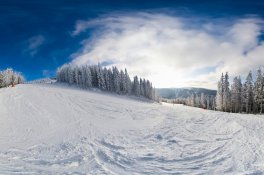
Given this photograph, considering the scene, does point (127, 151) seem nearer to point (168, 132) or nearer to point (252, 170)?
point (168, 132)

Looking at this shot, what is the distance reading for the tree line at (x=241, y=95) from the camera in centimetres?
7175

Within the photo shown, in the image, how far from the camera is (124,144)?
24656 millimetres

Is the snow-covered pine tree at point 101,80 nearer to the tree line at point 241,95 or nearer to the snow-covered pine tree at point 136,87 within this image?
the snow-covered pine tree at point 136,87

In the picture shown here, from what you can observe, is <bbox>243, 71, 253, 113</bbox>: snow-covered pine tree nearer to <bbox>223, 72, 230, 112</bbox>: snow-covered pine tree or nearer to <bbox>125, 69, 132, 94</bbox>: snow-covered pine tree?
<bbox>223, 72, 230, 112</bbox>: snow-covered pine tree

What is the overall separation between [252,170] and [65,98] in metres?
44.7

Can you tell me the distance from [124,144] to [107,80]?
87099mm

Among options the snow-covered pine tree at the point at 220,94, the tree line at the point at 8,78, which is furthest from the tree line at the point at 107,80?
the snow-covered pine tree at the point at 220,94

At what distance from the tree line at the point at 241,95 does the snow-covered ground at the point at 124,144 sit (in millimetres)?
40298

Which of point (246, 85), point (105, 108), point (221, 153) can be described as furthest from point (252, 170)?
point (246, 85)

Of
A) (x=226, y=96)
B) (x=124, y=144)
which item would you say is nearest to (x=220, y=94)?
(x=226, y=96)

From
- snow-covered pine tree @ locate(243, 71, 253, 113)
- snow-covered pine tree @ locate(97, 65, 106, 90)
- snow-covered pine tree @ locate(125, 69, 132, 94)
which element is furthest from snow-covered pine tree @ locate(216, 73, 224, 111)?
snow-covered pine tree @ locate(97, 65, 106, 90)

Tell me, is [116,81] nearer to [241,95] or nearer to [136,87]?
[136,87]

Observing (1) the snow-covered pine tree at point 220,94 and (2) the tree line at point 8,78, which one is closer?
(1) the snow-covered pine tree at point 220,94

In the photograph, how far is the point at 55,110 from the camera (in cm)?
4450
